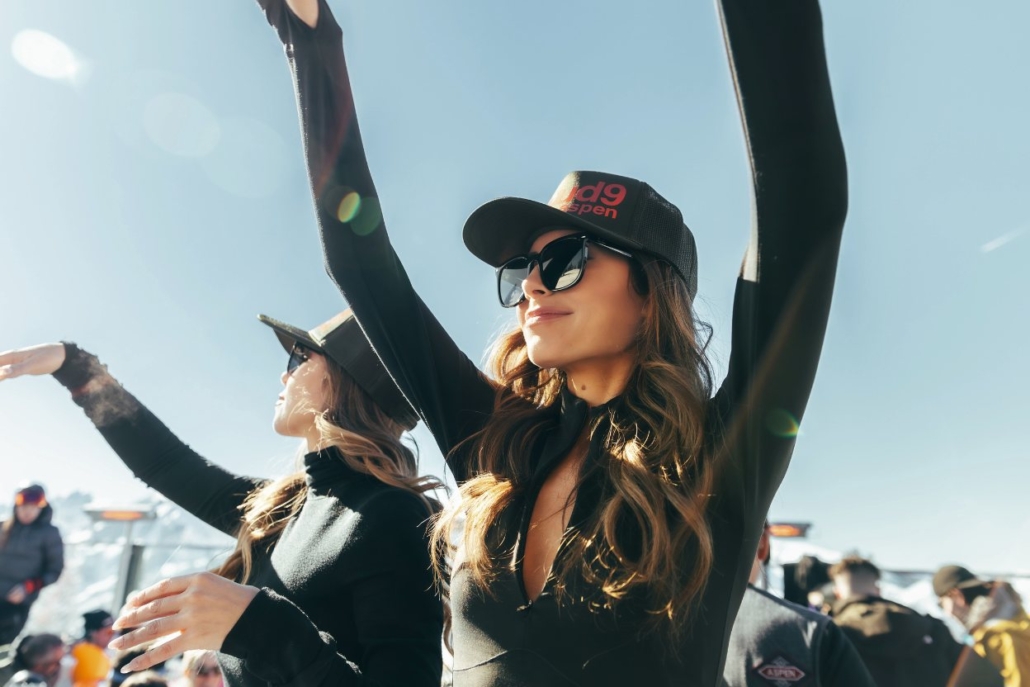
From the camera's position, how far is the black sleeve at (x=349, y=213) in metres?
1.77

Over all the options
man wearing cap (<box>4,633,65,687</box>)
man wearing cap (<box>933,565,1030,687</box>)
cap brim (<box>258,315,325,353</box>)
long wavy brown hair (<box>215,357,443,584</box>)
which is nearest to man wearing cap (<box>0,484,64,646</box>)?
man wearing cap (<box>4,633,65,687</box>)

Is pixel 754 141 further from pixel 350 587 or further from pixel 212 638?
pixel 350 587

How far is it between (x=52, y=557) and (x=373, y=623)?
5.34 meters

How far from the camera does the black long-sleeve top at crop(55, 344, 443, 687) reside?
1578 mm

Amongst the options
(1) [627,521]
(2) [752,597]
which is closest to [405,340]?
(1) [627,521]

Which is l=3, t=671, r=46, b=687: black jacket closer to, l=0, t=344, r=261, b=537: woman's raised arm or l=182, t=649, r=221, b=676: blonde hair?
l=182, t=649, r=221, b=676: blonde hair

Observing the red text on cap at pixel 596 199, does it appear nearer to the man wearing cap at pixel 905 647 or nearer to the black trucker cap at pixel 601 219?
the black trucker cap at pixel 601 219

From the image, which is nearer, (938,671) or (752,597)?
(752,597)

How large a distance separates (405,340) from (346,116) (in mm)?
568

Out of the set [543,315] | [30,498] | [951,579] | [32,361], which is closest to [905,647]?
[951,579]

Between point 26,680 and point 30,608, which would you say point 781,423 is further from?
point 30,608

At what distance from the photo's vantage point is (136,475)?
310 centimetres

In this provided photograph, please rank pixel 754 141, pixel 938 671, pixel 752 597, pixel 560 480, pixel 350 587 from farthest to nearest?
pixel 938 671, pixel 752 597, pixel 350 587, pixel 560 480, pixel 754 141

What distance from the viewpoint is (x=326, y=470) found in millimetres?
2525
